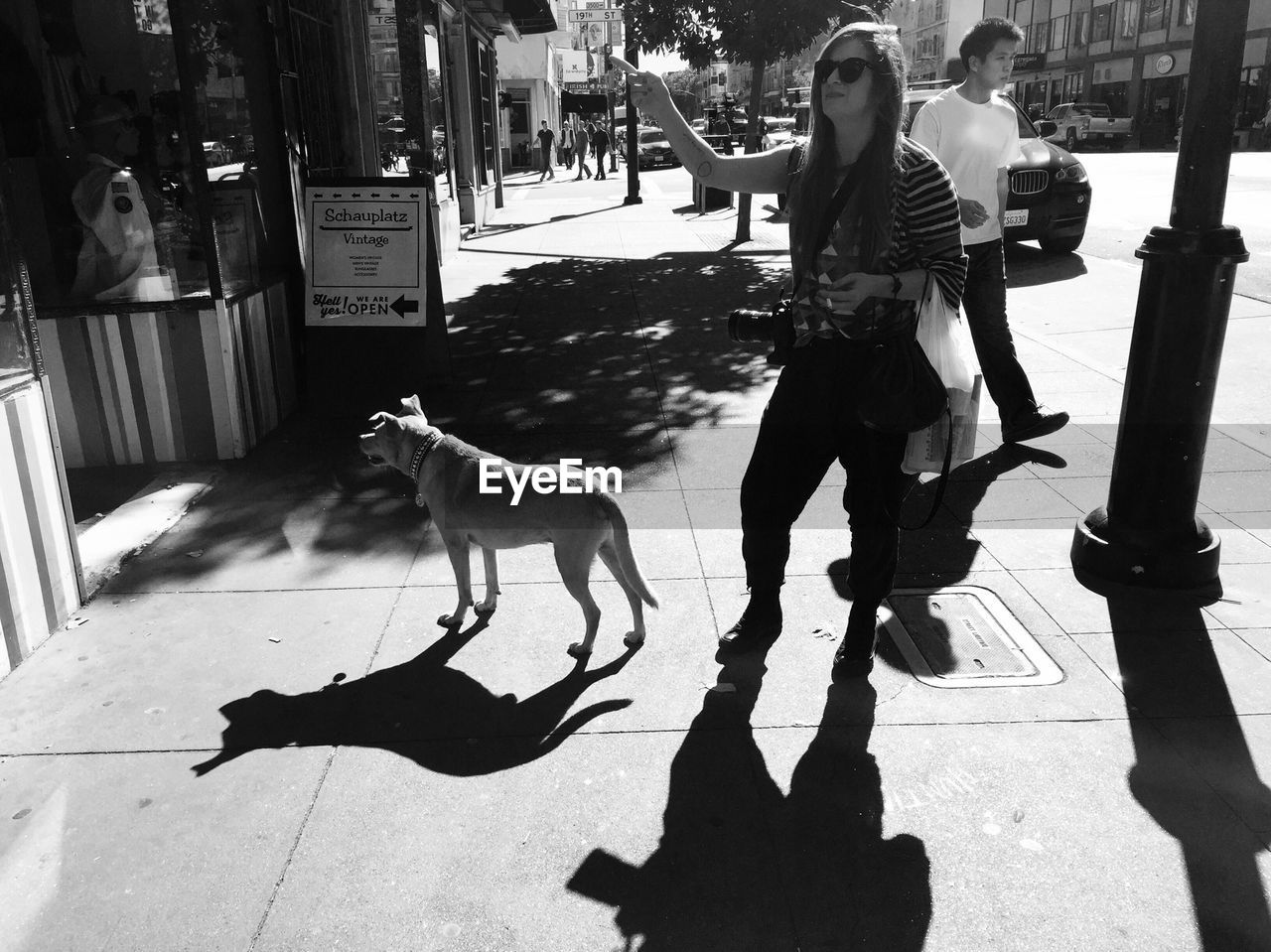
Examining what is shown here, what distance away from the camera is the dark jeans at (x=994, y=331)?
5527mm

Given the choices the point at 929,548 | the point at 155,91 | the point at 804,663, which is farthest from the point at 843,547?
the point at 155,91

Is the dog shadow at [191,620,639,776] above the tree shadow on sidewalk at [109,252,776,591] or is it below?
below

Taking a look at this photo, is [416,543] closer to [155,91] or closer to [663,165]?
[155,91]

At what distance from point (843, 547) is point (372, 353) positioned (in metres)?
3.63

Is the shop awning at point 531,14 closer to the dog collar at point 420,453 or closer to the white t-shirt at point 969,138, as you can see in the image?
the white t-shirt at point 969,138

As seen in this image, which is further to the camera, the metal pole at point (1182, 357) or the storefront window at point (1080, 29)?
the storefront window at point (1080, 29)

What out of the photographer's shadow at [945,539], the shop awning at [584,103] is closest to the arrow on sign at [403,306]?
the photographer's shadow at [945,539]

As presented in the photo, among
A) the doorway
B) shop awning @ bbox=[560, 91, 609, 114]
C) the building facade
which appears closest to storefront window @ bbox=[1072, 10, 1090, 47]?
the doorway

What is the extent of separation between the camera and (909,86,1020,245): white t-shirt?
521 cm

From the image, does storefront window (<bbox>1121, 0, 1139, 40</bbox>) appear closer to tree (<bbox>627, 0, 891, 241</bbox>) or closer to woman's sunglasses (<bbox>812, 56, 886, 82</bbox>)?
tree (<bbox>627, 0, 891, 241</bbox>)

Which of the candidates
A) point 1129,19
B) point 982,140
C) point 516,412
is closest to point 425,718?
point 516,412

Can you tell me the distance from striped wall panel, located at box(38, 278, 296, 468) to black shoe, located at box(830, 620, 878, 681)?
3.81 m

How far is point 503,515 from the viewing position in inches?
141

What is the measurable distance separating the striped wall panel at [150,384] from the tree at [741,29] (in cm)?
1024
